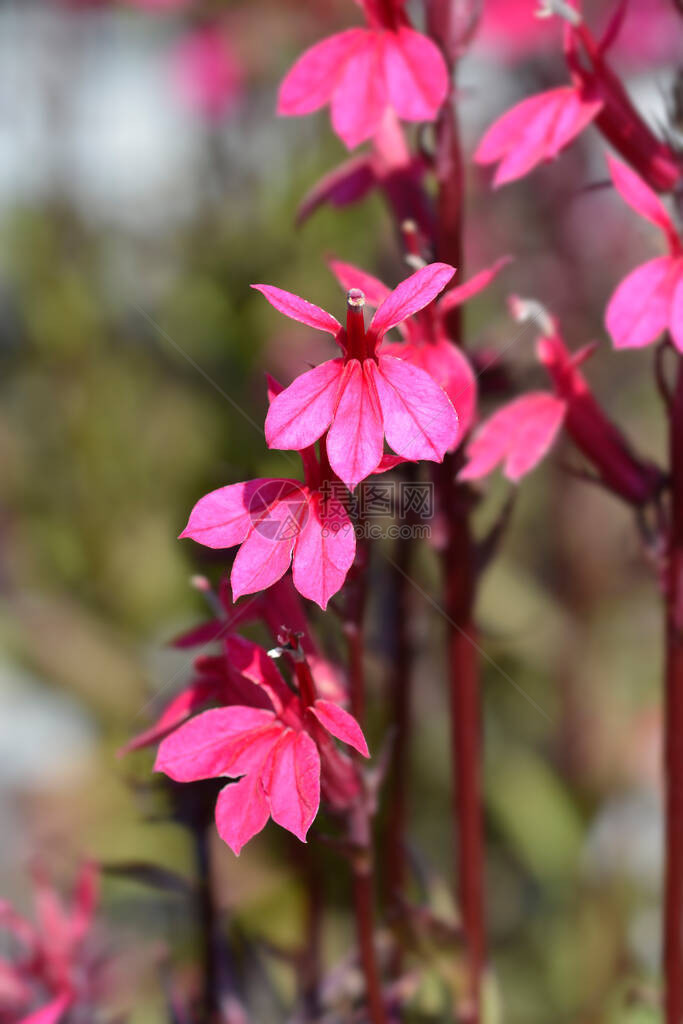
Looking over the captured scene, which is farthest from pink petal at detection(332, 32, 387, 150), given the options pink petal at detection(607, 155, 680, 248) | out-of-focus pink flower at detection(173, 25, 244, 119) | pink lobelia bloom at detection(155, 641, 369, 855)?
out-of-focus pink flower at detection(173, 25, 244, 119)

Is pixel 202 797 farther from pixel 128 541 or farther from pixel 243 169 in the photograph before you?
pixel 243 169

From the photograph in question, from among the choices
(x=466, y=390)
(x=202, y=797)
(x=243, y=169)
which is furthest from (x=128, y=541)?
(x=466, y=390)

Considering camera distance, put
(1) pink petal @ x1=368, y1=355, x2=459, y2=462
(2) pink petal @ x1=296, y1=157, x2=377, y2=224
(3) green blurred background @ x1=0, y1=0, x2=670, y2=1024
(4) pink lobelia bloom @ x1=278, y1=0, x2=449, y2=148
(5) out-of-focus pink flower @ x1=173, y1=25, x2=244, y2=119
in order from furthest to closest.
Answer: (5) out-of-focus pink flower @ x1=173, y1=25, x2=244, y2=119
(3) green blurred background @ x1=0, y1=0, x2=670, y2=1024
(2) pink petal @ x1=296, y1=157, x2=377, y2=224
(4) pink lobelia bloom @ x1=278, y1=0, x2=449, y2=148
(1) pink petal @ x1=368, y1=355, x2=459, y2=462

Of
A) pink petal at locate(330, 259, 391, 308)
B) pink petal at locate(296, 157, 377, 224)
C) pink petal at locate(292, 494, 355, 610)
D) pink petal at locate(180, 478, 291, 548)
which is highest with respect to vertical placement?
pink petal at locate(296, 157, 377, 224)

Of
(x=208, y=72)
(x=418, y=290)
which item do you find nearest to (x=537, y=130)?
(x=418, y=290)

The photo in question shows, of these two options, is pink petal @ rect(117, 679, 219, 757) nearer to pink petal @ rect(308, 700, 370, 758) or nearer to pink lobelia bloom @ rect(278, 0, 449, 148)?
pink petal @ rect(308, 700, 370, 758)

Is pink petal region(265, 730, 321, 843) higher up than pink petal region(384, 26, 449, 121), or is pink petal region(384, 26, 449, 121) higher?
pink petal region(384, 26, 449, 121)

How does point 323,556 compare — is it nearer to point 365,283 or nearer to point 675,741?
point 365,283

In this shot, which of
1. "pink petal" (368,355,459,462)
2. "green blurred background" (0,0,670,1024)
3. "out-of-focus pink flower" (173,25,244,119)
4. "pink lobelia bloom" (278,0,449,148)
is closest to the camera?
"pink petal" (368,355,459,462)
